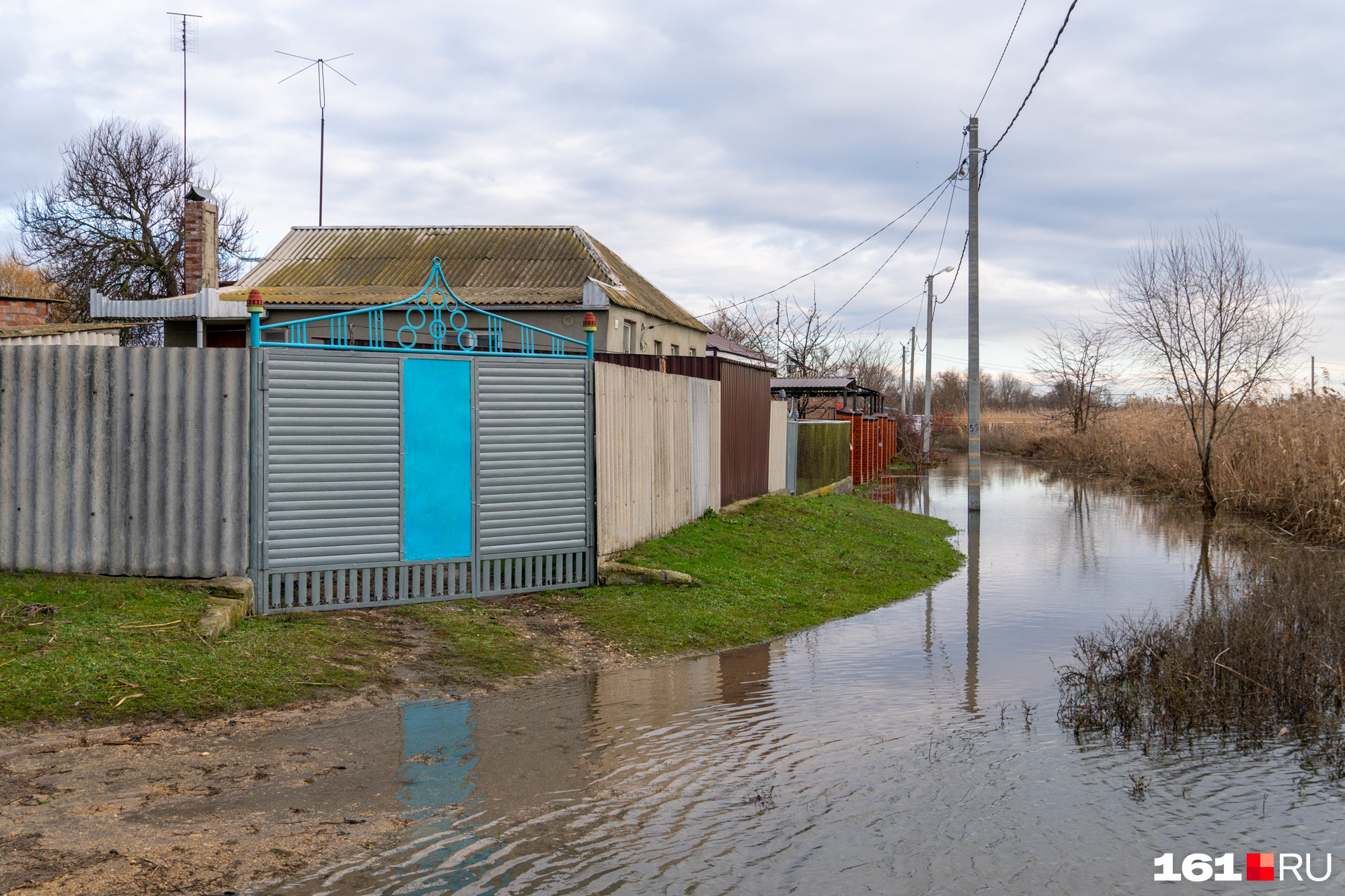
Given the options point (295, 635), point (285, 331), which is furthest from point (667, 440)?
point (285, 331)

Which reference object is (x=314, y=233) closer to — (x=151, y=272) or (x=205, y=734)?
(x=151, y=272)

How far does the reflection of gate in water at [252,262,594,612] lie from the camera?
8.00 meters

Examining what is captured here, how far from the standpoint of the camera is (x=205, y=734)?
18.1 ft

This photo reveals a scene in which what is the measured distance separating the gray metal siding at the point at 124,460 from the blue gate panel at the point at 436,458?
1.32 meters

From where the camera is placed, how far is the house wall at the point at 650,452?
1002 cm

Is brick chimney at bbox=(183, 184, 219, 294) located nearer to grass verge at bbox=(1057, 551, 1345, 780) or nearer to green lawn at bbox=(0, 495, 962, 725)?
green lawn at bbox=(0, 495, 962, 725)

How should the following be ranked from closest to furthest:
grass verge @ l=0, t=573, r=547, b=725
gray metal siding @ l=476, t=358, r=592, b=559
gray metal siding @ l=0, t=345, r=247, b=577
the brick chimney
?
1. grass verge @ l=0, t=573, r=547, b=725
2. gray metal siding @ l=0, t=345, r=247, b=577
3. gray metal siding @ l=476, t=358, r=592, b=559
4. the brick chimney

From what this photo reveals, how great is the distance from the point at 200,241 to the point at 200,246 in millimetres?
97

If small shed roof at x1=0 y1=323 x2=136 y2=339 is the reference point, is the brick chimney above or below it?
above

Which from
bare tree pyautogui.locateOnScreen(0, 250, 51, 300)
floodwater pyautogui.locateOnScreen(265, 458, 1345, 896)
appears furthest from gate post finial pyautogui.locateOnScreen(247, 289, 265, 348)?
bare tree pyautogui.locateOnScreen(0, 250, 51, 300)

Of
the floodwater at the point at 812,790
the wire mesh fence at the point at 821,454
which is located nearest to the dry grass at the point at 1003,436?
the wire mesh fence at the point at 821,454

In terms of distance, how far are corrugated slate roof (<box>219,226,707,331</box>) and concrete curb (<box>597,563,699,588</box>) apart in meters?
11.4

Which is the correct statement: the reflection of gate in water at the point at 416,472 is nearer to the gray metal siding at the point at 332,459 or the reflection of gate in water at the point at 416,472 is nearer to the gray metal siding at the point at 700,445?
the gray metal siding at the point at 332,459

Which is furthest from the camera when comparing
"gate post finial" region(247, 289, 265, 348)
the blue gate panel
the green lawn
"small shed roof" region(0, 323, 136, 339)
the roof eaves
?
the roof eaves
